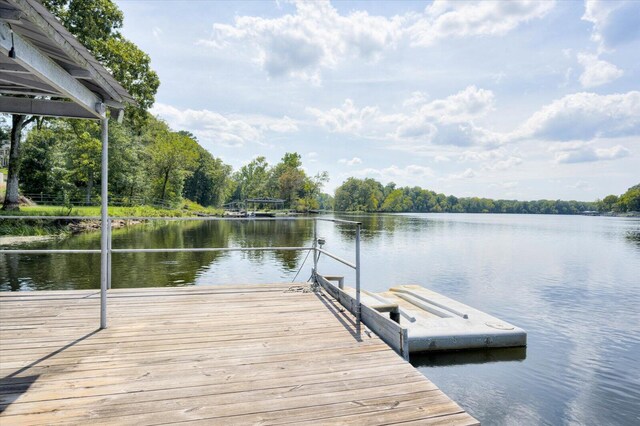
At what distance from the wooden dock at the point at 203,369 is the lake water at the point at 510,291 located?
9.06ft

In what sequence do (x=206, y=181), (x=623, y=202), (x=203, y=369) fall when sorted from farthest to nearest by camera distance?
(x=623, y=202) < (x=206, y=181) < (x=203, y=369)

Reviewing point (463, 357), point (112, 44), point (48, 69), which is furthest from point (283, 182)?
point (48, 69)

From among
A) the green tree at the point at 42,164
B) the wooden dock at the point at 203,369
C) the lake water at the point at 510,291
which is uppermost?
the green tree at the point at 42,164

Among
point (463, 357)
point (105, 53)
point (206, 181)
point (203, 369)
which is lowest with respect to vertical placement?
point (463, 357)

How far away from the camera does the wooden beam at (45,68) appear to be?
1867mm

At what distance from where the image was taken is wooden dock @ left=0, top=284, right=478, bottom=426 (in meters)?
2.02

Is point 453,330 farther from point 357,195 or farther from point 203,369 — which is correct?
point 357,195

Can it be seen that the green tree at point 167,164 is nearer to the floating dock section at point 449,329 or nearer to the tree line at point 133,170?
the tree line at point 133,170

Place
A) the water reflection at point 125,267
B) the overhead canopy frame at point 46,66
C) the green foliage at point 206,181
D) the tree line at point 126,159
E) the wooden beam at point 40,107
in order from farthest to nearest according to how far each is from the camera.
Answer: the green foliage at point 206,181
the tree line at point 126,159
the water reflection at point 125,267
the wooden beam at point 40,107
the overhead canopy frame at point 46,66

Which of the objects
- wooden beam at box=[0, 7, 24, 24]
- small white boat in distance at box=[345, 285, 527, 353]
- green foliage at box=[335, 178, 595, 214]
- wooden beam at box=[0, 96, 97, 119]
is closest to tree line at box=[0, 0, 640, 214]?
wooden beam at box=[0, 96, 97, 119]

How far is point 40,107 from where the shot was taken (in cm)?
352

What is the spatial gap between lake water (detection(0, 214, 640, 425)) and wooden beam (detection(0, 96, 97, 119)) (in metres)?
5.50

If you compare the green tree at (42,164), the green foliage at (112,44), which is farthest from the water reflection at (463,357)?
the green tree at (42,164)

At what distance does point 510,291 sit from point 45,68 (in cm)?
1286
